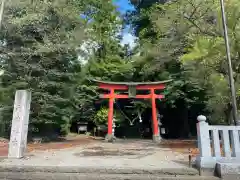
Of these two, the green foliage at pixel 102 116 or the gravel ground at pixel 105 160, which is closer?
the gravel ground at pixel 105 160

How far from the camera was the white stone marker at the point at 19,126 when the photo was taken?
5.71 metres

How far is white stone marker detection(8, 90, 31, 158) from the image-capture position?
5707 millimetres

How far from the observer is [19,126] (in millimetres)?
5891

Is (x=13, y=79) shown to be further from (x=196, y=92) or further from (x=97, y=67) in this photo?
(x=196, y=92)

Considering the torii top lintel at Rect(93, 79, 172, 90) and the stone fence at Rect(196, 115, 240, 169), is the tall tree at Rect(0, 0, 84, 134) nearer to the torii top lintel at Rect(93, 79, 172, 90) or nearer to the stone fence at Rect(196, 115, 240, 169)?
the torii top lintel at Rect(93, 79, 172, 90)

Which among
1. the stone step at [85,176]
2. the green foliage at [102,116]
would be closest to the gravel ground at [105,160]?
the stone step at [85,176]

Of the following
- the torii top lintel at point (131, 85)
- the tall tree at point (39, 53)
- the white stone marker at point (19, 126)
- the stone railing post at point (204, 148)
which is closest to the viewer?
the stone railing post at point (204, 148)

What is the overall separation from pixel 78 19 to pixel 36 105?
5332mm

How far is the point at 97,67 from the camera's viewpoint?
17828 mm

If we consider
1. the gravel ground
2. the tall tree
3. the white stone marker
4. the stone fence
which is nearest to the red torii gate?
the tall tree

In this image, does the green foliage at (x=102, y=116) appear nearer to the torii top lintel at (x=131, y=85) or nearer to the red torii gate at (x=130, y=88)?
the red torii gate at (x=130, y=88)

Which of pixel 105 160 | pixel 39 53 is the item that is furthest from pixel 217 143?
pixel 39 53

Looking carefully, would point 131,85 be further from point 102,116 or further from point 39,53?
point 39,53

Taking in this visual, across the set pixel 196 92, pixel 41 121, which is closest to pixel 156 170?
pixel 41 121
